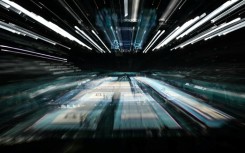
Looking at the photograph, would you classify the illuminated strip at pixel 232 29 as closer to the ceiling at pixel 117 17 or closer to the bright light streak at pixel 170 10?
the ceiling at pixel 117 17

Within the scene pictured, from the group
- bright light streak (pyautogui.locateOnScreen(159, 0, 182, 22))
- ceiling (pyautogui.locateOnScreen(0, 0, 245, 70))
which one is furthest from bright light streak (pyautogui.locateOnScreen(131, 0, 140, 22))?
bright light streak (pyautogui.locateOnScreen(159, 0, 182, 22))

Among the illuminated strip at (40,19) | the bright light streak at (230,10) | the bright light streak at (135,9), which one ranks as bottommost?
the illuminated strip at (40,19)

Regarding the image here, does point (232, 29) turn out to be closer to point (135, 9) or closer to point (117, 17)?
point (135, 9)

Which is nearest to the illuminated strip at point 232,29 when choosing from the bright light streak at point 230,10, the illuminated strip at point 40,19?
the bright light streak at point 230,10

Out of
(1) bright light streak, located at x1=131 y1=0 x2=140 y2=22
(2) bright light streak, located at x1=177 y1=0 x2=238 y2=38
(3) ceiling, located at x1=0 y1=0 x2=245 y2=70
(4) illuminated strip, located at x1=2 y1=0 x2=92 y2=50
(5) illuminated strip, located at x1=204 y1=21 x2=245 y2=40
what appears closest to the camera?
(1) bright light streak, located at x1=131 y1=0 x2=140 y2=22

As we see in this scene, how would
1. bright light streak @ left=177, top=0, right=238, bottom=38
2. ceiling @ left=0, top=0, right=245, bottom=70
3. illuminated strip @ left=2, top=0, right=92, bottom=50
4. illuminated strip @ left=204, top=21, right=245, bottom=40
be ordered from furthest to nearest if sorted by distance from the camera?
illuminated strip @ left=204, top=21, right=245, bottom=40 → bright light streak @ left=177, top=0, right=238, bottom=38 → ceiling @ left=0, top=0, right=245, bottom=70 → illuminated strip @ left=2, top=0, right=92, bottom=50

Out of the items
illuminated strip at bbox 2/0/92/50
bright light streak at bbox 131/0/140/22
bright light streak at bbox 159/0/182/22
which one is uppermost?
bright light streak at bbox 159/0/182/22

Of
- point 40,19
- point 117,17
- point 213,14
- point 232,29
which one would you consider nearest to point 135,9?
point 117,17

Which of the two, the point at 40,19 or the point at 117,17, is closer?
the point at 117,17

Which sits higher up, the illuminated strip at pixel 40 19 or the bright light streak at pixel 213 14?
the bright light streak at pixel 213 14

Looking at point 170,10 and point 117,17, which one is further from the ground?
point 170,10

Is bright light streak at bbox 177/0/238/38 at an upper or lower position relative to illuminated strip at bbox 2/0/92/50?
upper

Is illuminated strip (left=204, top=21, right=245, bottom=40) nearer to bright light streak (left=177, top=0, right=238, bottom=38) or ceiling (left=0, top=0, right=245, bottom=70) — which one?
ceiling (left=0, top=0, right=245, bottom=70)

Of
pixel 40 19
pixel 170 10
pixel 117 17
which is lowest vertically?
pixel 40 19
